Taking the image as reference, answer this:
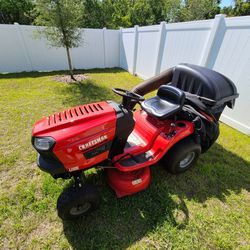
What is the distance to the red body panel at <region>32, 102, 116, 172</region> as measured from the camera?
4.52 feet

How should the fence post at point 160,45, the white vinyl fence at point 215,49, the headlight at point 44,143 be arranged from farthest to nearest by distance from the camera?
the fence post at point 160,45 < the white vinyl fence at point 215,49 < the headlight at point 44,143

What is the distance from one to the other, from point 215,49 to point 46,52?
701 cm

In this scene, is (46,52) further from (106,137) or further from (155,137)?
(106,137)

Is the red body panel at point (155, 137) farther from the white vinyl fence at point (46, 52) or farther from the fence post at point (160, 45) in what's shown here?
the white vinyl fence at point (46, 52)

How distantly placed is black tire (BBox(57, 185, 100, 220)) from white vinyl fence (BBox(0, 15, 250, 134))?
348 cm

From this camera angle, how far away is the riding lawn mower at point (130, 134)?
1428 mm

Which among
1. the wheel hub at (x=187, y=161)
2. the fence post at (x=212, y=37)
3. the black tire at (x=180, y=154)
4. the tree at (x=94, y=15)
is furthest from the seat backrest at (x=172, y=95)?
the tree at (x=94, y=15)

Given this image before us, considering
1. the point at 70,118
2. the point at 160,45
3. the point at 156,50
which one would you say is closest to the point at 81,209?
the point at 70,118

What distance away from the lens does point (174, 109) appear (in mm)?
1956

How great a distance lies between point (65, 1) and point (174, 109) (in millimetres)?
5404

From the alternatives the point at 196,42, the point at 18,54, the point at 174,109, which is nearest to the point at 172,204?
the point at 174,109

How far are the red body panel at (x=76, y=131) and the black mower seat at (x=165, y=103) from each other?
0.66 metres

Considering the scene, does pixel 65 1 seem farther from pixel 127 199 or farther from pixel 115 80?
pixel 127 199

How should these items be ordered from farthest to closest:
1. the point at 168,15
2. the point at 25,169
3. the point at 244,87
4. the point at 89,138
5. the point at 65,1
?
the point at 168,15
the point at 65,1
the point at 244,87
the point at 25,169
the point at 89,138
